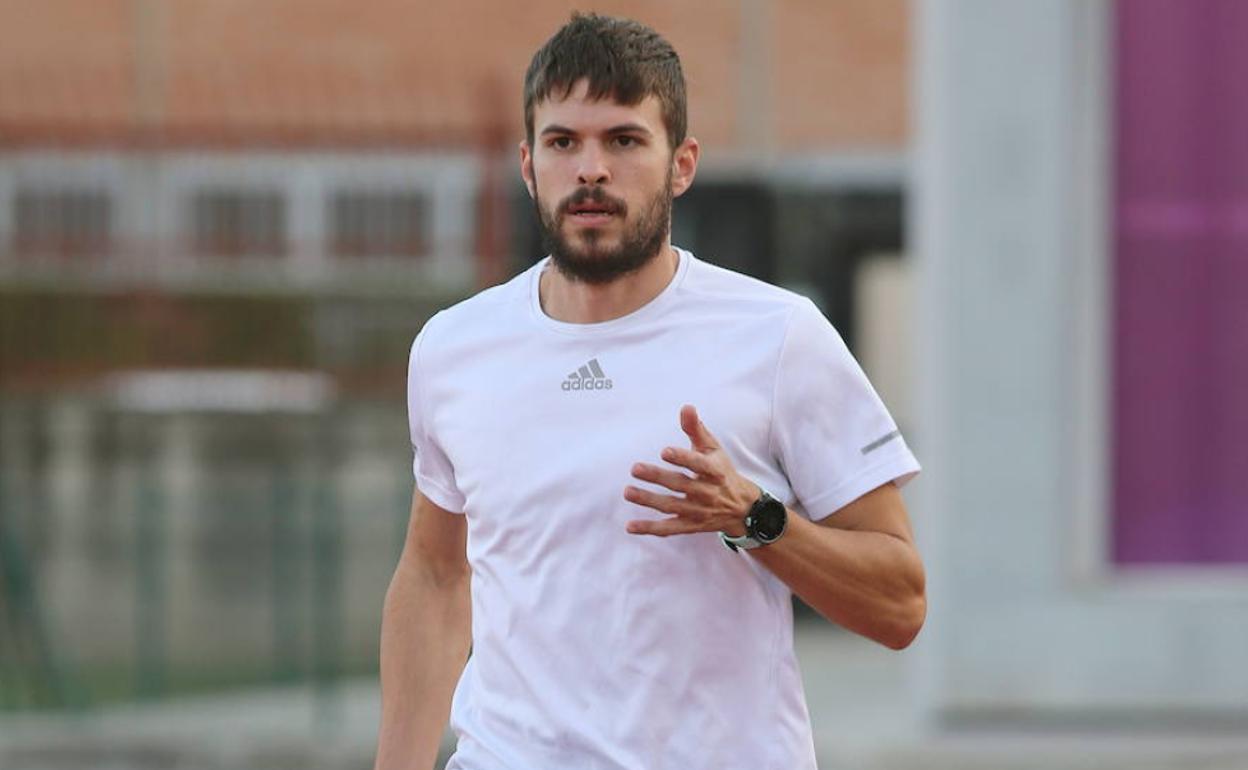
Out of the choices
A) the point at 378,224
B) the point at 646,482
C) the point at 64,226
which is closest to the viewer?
the point at 646,482

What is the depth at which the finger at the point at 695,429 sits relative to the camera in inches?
139

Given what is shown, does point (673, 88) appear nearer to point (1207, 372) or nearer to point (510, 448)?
point (510, 448)

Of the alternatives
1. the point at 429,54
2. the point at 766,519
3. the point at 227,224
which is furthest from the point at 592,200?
the point at 429,54

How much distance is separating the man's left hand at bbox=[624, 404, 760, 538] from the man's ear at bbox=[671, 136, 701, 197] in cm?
43

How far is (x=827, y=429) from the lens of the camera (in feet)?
12.4

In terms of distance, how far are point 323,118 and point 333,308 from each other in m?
8.80

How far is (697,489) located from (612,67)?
0.65m

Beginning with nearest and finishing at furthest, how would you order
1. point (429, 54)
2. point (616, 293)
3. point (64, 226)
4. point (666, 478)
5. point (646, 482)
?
point (666, 478) → point (646, 482) → point (616, 293) → point (64, 226) → point (429, 54)

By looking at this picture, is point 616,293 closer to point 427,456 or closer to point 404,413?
point 427,456

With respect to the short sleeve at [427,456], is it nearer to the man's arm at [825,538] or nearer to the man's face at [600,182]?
the man's face at [600,182]

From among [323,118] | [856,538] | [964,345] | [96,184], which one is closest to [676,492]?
[856,538]

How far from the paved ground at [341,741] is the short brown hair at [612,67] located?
735cm

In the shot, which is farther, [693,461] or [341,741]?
[341,741]

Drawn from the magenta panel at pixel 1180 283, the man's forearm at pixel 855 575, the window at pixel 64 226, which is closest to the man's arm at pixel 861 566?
the man's forearm at pixel 855 575
